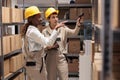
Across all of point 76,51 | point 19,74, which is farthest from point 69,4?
point 19,74

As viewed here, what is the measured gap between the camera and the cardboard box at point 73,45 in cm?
604

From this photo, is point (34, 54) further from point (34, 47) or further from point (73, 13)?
point (73, 13)

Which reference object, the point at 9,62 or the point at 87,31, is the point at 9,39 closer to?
the point at 9,62

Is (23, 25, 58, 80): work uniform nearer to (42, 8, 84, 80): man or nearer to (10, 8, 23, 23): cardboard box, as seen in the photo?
(42, 8, 84, 80): man

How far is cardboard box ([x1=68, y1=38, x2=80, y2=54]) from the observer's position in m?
6.04

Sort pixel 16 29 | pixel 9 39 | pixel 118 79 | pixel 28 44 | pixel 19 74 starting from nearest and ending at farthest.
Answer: pixel 118 79 → pixel 28 44 → pixel 9 39 → pixel 19 74 → pixel 16 29

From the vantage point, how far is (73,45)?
6.07 metres

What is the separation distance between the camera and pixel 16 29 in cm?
588

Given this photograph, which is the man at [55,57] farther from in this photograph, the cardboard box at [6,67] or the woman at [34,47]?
the cardboard box at [6,67]

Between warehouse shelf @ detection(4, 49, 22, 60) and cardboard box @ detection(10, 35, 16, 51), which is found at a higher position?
cardboard box @ detection(10, 35, 16, 51)

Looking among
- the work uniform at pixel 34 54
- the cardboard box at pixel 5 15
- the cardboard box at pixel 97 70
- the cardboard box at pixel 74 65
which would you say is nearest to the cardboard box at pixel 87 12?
the cardboard box at pixel 74 65

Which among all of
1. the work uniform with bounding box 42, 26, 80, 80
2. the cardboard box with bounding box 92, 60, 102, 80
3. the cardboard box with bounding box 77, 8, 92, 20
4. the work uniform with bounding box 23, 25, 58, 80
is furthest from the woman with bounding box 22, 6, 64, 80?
the cardboard box with bounding box 77, 8, 92, 20

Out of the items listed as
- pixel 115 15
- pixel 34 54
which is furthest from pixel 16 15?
pixel 115 15

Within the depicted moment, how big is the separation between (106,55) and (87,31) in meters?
5.16
